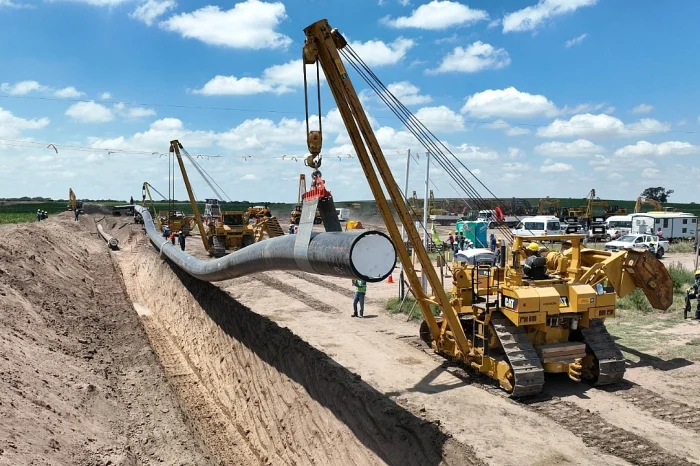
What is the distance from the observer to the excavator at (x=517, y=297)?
33.3ft

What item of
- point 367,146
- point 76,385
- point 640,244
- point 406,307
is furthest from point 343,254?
point 640,244

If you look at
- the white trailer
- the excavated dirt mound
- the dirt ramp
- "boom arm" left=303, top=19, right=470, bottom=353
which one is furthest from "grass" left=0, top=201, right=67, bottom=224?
the white trailer

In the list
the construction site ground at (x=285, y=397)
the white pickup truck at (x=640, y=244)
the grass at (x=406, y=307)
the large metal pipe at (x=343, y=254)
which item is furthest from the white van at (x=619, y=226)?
the large metal pipe at (x=343, y=254)

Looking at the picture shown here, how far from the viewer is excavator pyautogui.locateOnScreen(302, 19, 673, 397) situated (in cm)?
1014

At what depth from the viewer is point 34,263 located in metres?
19.7

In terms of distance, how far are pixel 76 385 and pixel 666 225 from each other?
43.1m

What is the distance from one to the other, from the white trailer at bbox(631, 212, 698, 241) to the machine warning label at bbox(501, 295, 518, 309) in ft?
117

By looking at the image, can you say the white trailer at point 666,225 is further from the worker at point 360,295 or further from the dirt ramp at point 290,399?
the dirt ramp at point 290,399

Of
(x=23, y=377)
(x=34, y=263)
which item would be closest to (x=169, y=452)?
(x=23, y=377)

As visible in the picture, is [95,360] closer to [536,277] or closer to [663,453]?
[536,277]

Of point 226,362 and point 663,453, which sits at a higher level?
point 663,453

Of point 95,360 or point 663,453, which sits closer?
point 663,453

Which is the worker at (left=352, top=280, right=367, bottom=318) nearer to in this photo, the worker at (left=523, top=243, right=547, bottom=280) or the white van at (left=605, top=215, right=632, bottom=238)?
the worker at (left=523, top=243, right=547, bottom=280)

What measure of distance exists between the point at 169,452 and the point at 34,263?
43.9ft
